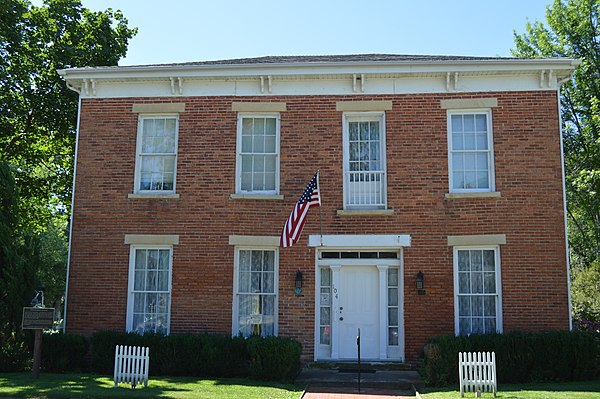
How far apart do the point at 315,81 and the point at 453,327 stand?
6.44 metres

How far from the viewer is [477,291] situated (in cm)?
1310

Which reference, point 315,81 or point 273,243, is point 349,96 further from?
point 273,243

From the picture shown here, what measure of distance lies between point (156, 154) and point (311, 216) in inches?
158

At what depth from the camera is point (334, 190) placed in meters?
13.6

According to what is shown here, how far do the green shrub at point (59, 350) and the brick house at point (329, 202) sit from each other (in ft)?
2.98

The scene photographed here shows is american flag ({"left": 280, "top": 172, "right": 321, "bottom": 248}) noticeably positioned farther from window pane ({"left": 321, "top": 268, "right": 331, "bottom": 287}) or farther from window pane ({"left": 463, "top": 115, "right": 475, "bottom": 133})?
window pane ({"left": 463, "top": 115, "right": 475, "bottom": 133})

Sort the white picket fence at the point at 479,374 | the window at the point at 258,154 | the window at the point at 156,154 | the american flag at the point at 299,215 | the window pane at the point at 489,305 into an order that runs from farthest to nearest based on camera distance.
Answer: the window at the point at 156,154 → the window at the point at 258,154 → the window pane at the point at 489,305 → the american flag at the point at 299,215 → the white picket fence at the point at 479,374

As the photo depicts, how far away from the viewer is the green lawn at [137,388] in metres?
9.73

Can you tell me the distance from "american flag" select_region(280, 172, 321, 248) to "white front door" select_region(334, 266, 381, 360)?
179cm

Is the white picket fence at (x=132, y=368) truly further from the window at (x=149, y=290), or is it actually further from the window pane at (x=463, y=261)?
the window pane at (x=463, y=261)

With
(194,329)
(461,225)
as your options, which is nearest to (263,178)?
(194,329)

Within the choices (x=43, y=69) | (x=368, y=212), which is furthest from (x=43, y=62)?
(x=368, y=212)

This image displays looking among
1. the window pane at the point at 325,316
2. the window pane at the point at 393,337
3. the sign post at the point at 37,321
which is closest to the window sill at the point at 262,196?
the window pane at the point at 325,316

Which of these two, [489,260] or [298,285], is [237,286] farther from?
[489,260]
